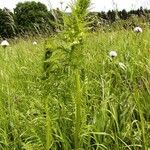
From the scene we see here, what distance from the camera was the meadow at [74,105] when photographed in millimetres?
1668

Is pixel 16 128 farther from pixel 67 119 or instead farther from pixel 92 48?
pixel 92 48

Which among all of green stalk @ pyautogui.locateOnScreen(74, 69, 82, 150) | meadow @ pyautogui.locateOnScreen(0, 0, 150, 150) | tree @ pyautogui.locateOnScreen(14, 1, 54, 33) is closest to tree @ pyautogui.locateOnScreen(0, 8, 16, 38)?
tree @ pyautogui.locateOnScreen(14, 1, 54, 33)

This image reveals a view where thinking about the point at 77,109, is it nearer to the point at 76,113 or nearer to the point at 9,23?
the point at 76,113

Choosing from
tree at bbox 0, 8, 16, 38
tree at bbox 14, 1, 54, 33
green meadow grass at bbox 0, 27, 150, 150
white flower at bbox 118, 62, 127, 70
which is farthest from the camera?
tree at bbox 14, 1, 54, 33

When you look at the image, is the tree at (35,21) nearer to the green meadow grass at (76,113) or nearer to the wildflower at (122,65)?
the green meadow grass at (76,113)

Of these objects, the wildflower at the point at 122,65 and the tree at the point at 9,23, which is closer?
the wildflower at the point at 122,65

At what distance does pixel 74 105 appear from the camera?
2186 millimetres

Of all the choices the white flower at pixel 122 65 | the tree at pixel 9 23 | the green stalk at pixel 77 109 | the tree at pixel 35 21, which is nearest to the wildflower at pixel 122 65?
the white flower at pixel 122 65

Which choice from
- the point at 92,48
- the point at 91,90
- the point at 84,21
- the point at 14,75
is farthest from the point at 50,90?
the point at 92,48

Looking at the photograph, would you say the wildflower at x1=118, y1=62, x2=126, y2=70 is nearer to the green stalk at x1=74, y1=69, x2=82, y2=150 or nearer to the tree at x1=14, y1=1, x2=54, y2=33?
the tree at x1=14, y1=1, x2=54, y2=33

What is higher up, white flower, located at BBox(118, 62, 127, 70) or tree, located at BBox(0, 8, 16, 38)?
tree, located at BBox(0, 8, 16, 38)

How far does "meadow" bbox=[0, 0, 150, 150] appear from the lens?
65.7 inches

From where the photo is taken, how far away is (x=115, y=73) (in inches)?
114

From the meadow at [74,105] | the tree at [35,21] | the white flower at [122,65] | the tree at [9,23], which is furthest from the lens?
the tree at [35,21]
